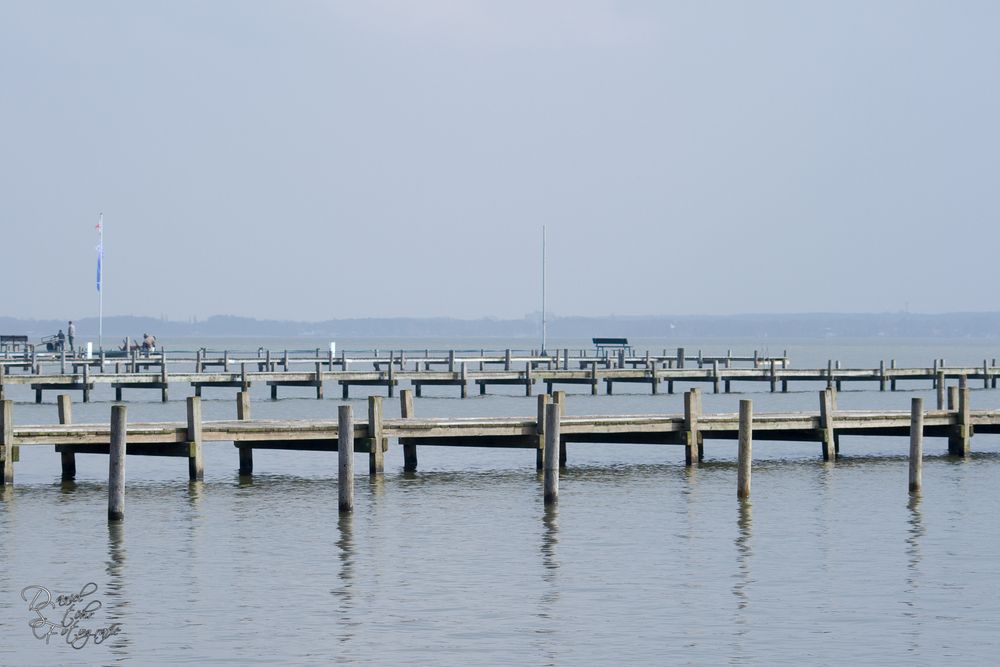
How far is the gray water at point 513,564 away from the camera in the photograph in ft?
61.9

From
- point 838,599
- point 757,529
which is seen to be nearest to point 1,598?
point 838,599

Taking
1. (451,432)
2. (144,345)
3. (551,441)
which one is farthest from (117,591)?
(144,345)

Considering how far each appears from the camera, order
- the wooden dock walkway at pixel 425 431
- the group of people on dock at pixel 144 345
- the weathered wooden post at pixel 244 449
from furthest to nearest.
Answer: the group of people on dock at pixel 144 345
the weathered wooden post at pixel 244 449
the wooden dock walkway at pixel 425 431

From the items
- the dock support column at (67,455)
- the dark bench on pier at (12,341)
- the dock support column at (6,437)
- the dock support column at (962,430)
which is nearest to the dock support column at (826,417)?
the dock support column at (962,430)

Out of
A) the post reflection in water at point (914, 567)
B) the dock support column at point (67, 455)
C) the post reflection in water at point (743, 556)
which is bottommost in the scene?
the post reflection in water at point (914, 567)

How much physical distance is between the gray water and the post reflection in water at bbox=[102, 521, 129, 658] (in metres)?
0.06

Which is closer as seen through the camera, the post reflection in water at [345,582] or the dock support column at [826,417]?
the post reflection in water at [345,582]

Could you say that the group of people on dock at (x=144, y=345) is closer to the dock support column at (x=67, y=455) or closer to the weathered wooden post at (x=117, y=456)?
the dock support column at (x=67, y=455)

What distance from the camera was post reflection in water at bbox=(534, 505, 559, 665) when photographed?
1867 centimetres

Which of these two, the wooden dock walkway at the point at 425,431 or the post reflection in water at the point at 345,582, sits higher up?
the wooden dock walkway at the point at 425,431

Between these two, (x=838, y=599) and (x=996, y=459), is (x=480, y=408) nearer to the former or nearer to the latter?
(x=996, y=459)

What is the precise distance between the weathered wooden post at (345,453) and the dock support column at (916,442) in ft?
37.8

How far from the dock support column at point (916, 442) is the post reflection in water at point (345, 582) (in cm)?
1170

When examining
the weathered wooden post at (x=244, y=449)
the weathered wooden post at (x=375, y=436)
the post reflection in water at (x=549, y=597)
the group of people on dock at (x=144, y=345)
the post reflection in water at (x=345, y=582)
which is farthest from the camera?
the group of people on dock at (x=144, y=345)
